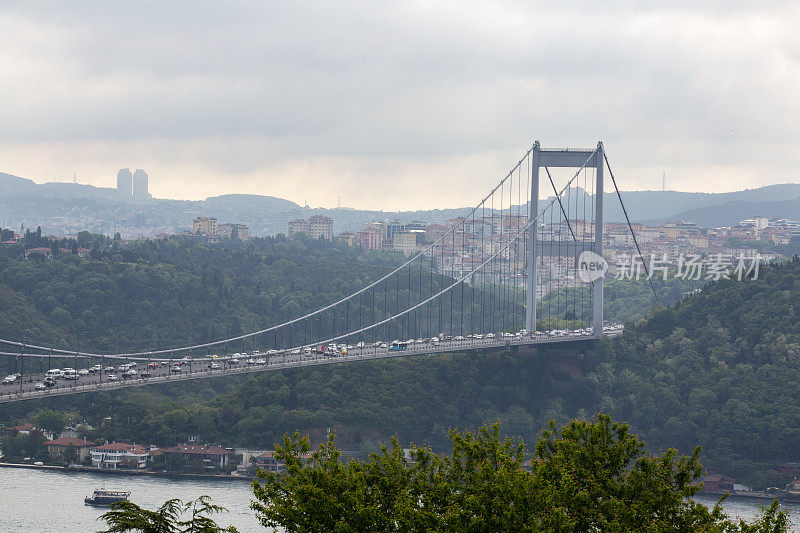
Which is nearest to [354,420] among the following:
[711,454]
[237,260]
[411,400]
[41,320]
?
[411,400]

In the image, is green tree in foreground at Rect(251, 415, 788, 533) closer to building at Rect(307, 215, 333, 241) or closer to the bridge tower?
the bridge tower

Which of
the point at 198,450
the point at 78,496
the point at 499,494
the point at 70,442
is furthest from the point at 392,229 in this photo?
the point at 499,494

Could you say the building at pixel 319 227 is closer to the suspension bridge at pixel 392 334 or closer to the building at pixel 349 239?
the building at pixel 349 239

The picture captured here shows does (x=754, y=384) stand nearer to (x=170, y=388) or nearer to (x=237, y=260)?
(x=170, y=388)

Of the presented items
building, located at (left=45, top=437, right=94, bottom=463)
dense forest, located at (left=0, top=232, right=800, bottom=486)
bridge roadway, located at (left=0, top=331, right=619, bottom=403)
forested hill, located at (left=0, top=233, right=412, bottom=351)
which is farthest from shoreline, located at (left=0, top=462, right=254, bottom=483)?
forested hill, located at (left=0, top=233, right=412, bottom=351)

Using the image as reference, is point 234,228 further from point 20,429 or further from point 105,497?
point 105,497
